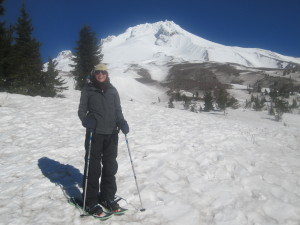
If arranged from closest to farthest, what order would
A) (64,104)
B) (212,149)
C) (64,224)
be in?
1. (64,224)
2. (212,149)
3. (64,104)

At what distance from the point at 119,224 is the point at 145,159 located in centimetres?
301

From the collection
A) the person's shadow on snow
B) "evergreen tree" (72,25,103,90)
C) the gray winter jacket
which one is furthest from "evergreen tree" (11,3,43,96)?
the gray winter jacket

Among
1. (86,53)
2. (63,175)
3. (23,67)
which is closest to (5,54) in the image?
(23,67)

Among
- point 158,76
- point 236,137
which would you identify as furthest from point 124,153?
point 158,76

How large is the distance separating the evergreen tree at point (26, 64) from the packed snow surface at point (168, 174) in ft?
21.3

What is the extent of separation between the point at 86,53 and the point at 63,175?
28213 mm

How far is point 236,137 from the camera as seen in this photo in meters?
9.63

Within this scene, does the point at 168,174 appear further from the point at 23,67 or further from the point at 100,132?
the point at 23,67

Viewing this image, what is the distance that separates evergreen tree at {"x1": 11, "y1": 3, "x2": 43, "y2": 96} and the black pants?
14084 mm

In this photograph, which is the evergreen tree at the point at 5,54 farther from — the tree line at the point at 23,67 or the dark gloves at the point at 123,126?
the dark gloves at the point at 123,126

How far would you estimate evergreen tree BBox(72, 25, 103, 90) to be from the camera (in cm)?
3136

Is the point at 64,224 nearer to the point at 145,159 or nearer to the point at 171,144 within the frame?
the point at 145,159

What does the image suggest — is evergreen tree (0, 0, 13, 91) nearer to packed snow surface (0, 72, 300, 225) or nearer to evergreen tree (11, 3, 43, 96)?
evergreen tree (11, 3, 43, 96)

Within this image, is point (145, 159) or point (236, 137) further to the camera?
point (236, 137)
